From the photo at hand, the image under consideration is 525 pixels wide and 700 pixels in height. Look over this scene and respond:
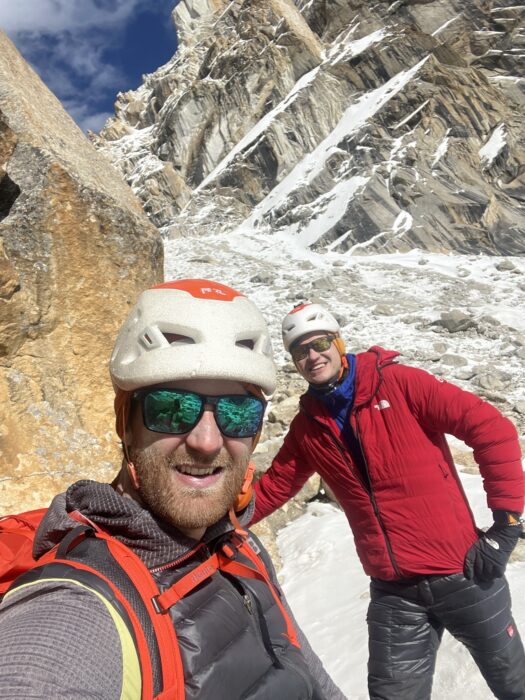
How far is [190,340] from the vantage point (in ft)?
5.17

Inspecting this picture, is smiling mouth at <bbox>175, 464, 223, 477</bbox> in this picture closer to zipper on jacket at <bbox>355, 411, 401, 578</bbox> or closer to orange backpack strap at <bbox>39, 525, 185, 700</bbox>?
orange backpack strap at <bbox>39, 525, 185, 700</bbox>

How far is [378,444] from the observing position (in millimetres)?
2510

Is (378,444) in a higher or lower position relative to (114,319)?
lower

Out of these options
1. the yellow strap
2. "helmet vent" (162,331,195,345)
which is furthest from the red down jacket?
the yellow strap

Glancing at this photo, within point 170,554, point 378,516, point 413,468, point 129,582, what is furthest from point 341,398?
point 129,582

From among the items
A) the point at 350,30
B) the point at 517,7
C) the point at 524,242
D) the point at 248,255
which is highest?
the point at 350,30

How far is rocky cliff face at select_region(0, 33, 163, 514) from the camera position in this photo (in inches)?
138

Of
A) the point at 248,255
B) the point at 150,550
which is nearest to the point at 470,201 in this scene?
the point at 248,255

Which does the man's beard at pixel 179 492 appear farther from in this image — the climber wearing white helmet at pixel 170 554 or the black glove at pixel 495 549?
the black glove at pixel 495 549

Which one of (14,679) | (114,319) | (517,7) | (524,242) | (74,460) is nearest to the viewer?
(14,679)

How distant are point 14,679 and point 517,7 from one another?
6009 centimetres

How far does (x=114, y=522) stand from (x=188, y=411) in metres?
0.39

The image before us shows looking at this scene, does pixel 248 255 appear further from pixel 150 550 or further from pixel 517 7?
pixel 517 7

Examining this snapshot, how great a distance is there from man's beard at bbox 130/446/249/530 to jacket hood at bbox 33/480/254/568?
0.18 feet
